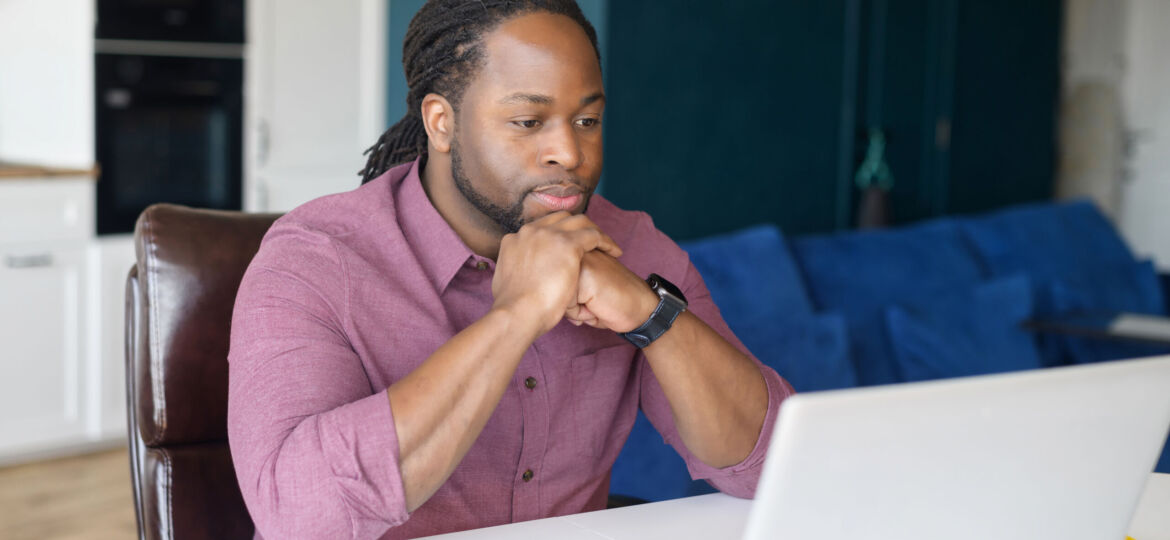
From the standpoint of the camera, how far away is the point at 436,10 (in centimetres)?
139

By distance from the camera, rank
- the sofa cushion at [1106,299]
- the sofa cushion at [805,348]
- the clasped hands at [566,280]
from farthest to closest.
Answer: the sofa cushion at [1106,299]
the sofa cushion at [805,348]
the clasped hands at [566,280]

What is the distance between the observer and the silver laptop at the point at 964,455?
0.74m

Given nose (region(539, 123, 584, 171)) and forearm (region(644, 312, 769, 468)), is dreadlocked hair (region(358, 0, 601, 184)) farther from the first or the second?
forearm (region(644, 312, 769, 468))

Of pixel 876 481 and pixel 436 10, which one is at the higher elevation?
pixel 436 10

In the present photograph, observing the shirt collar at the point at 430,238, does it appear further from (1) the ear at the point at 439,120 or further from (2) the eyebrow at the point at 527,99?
(2) the eyebrow at the point at 527,99

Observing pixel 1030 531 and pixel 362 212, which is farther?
pixel 362 212

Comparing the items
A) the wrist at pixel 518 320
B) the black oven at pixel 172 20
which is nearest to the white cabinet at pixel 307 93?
the black oven at pixel 172 20

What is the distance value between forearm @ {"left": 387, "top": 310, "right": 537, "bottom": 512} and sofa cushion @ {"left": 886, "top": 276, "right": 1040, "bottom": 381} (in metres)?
2.20

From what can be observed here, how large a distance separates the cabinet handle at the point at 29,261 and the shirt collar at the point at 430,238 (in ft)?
8.59

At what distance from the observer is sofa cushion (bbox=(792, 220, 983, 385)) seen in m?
3.12

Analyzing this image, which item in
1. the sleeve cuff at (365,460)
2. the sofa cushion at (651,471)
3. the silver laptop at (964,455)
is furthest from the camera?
the sofa cushion at (651,471)

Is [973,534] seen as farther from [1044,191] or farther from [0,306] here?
[1044,191]

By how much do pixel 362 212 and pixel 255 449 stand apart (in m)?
0.34

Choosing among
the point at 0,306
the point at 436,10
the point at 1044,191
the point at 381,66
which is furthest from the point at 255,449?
the point at 1044,191
